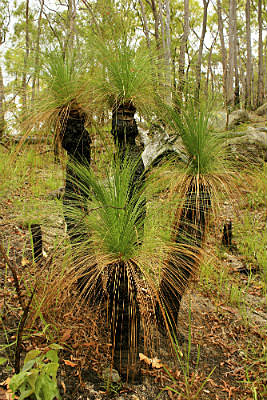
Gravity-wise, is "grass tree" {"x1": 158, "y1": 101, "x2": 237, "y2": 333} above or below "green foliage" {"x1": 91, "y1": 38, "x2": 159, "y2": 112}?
below

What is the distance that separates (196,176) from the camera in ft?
6.63

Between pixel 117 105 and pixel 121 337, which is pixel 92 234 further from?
pixel 117 105

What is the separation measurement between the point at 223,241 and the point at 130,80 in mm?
2738

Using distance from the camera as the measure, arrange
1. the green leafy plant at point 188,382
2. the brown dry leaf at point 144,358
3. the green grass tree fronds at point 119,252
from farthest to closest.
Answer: the brown dry leaf at point 144,358, the green leafy plant at point 188,382, the green grass tree fronds at point 119,252

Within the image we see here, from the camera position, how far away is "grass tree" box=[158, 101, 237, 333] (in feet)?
6.49

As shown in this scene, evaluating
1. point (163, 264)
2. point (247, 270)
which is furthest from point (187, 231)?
point (247, 270)

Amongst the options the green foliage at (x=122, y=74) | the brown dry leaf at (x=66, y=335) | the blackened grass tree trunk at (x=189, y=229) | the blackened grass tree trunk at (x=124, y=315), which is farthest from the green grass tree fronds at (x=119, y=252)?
the green foliage at (x=122, y=74)

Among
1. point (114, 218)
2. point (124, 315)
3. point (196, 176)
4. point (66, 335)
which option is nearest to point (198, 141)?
point (196, 176)

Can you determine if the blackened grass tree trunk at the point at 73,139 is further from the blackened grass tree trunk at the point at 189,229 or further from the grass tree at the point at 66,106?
the blackened grass tree trunk at the point at 189,229

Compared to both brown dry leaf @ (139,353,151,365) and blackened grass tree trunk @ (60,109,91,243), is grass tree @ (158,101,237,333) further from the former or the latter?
blackened grass tree trunk @ (60,109,91,243)

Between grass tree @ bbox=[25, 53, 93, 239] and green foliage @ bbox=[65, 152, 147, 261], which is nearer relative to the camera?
green foliage @ bbox=[65, 152, 147, 261]

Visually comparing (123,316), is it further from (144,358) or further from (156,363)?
(156,363)

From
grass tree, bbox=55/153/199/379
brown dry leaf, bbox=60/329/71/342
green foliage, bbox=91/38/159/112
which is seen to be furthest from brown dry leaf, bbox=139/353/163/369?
green foliage, bbox=91/38/159/112

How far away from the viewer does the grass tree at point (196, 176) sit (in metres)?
1.98
